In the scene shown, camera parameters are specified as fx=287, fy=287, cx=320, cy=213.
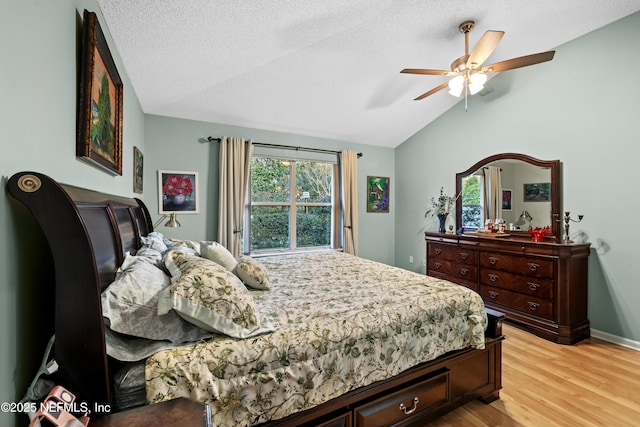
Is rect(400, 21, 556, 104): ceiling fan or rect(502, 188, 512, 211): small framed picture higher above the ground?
rect(400, 21, 556, 104): ceiling fan

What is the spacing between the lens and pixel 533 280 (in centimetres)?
310

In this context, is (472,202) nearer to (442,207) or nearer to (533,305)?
(442,207)

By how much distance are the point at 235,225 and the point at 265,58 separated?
211cm

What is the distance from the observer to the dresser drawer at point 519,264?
3.00m

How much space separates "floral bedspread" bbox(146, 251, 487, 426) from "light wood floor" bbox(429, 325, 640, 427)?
49 centimetres

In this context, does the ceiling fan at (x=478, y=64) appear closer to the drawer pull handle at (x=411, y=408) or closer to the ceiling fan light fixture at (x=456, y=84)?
the ceiling fan light fixture at (x=456, y=84)

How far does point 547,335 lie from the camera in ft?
9.70

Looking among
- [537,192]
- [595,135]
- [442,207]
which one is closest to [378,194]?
[442,207]

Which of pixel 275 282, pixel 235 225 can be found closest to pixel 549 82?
pixel 275 282

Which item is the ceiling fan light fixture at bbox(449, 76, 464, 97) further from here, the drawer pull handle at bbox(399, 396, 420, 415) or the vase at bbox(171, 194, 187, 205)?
the vase at bbox(171, 194, 187, 205)

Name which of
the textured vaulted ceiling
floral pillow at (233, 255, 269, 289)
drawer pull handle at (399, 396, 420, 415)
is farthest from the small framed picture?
floral pillow at (233, 255, 269, 289)

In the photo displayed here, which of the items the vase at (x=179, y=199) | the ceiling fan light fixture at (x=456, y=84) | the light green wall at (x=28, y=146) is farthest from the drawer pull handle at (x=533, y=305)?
the vase at (x=179, y=199)

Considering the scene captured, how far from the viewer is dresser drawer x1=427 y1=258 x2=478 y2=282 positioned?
373cm

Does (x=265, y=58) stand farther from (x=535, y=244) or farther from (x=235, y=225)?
(x=535, y=244)
